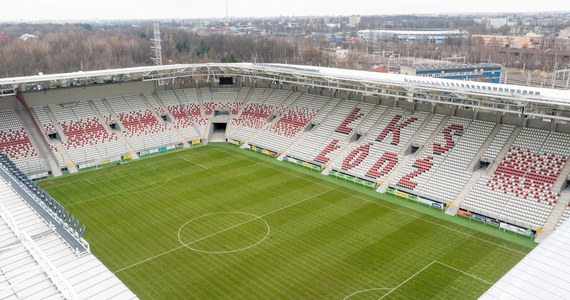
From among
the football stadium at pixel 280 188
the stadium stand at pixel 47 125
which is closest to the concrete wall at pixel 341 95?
the football stadium at pixel 280 188

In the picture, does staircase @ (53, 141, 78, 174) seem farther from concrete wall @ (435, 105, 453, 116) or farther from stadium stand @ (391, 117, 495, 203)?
concrete wall @ (435, 105, 453, 116)

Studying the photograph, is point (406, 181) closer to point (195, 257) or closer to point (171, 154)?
point (195, 257)

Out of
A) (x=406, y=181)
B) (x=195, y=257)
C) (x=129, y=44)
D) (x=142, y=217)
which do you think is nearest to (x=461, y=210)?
(x=406, y=181)

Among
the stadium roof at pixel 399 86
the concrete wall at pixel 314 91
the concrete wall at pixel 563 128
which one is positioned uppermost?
the stadium roof at pixel 399 86

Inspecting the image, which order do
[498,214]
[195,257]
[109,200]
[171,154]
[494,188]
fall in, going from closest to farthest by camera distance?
[195,257]
[498,214]
[494,188]
[109,200]
[171,154]

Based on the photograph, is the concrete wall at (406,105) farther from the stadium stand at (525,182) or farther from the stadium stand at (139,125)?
the stadium stand at (139,125)
